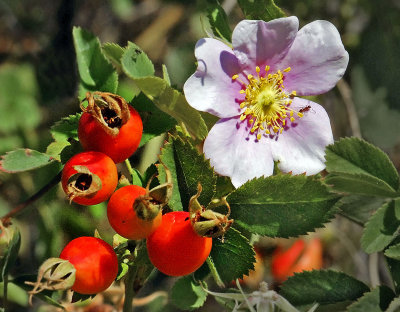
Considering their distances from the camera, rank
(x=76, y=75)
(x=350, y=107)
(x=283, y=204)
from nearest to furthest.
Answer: (x=283, y=204) < (x=76, y=75) < (x=350, y=107)

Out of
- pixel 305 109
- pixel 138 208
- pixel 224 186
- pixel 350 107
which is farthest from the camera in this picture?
pixel 350 107

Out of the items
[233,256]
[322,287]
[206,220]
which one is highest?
[206,220]

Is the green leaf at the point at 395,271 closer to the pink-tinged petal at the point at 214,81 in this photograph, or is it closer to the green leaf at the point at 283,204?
the green leaf at the point at 283,204

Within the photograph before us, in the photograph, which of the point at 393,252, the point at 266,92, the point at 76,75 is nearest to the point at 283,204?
the point at 393,252

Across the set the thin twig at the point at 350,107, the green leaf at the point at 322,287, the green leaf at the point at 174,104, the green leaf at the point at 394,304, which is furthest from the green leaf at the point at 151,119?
the thin twig at the point at 350,107

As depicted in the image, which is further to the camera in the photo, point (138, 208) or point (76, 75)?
point (76, 75)

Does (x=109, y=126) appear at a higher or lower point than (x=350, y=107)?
higher

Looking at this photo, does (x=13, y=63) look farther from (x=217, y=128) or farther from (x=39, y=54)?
(x=217, y=128)

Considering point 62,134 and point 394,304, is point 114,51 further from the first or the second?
point 394,304

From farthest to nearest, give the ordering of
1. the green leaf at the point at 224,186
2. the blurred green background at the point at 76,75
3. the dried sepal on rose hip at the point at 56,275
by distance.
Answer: the blurred green background at the point at 76,75, the green leaf at the point at 224,186, the dried sepal on rose hip at the point at 56,275
